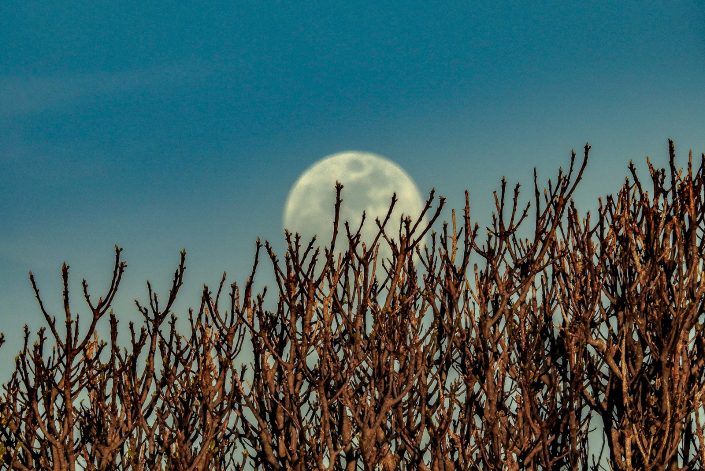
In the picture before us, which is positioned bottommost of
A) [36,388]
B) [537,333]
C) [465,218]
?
[36,388]

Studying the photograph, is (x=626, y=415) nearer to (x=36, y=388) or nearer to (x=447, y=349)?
(x=447, y=349)

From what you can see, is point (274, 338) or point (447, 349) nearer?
point (447, 349)

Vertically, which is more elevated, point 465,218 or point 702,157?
point 702,157

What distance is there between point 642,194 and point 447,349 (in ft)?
Answer: 10.4

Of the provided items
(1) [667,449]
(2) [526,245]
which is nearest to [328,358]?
(2) [526,245]

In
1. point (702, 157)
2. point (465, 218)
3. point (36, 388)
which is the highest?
point (702, 157)

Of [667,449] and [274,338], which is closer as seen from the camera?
[667,449]

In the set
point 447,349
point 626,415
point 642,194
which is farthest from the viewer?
point 642,194

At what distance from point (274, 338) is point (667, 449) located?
478 cm

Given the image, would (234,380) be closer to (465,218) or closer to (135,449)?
(135,449)

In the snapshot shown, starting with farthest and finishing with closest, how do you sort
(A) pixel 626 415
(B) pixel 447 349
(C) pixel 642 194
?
1. (C) pixel 642 194
2. (B) pixel 447 349
3. (A) pixel 626 415

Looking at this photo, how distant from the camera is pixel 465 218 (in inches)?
353

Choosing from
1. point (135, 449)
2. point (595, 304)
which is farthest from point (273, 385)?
point (595, 304)

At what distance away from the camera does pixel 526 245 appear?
9.95m
